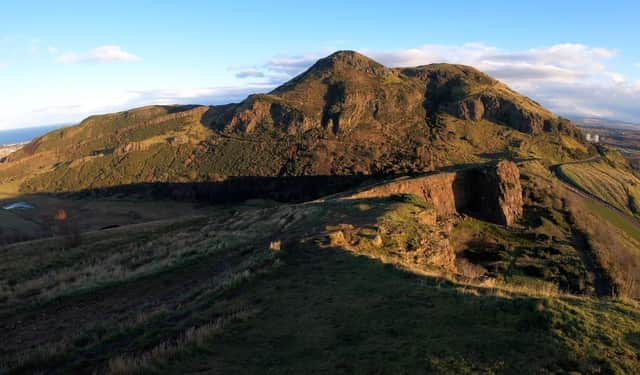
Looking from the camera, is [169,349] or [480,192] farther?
[480,192]

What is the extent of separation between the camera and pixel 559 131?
4392 inches

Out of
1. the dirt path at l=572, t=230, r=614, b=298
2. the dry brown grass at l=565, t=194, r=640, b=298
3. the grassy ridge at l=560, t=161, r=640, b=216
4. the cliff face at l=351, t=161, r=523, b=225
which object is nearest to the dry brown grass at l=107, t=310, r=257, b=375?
the dirt path at l=572, t=230, r=614, b=298

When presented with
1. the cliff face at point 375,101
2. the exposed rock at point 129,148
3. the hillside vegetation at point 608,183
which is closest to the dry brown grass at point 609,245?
the hillside vegetation at point 608,183

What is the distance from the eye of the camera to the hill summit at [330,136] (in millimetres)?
95938

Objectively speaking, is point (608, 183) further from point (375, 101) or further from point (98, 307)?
point (98, 307)

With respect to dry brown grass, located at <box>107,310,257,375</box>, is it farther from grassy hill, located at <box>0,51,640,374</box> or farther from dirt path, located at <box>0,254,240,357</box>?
dirt path, located at <box>0,254,240,357</box>

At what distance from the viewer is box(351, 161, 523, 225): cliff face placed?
181ft

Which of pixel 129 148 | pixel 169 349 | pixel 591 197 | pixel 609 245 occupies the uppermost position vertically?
pixel 129 148

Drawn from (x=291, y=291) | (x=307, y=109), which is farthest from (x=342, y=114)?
(x=291, y=291)

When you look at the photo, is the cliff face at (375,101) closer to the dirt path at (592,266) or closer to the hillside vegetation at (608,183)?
the hillside vegetation at (608,183)

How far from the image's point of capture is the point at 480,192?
195 ft

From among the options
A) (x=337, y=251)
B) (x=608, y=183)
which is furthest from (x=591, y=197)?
(x=337, y=251)

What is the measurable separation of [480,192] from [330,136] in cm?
5036

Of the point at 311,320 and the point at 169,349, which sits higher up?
the point at 169,349
